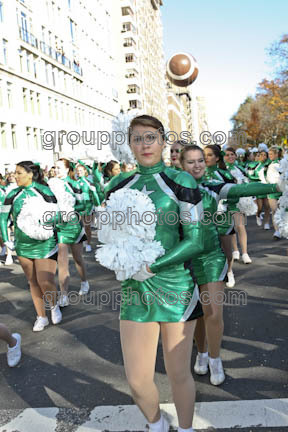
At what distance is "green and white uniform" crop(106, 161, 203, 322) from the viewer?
2516 millimetres

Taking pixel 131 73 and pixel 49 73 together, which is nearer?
pixel 49 73

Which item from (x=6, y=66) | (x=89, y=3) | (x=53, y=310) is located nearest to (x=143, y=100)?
(x=89, y=3)

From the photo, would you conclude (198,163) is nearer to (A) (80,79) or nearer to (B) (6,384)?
(B) (6,384)

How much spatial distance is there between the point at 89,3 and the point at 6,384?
52428 mm

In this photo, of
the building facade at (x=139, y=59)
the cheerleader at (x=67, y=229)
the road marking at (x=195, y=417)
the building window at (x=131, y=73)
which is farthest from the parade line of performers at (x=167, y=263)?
the building window at (x=131, y=73)

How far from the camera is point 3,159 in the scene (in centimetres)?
2988

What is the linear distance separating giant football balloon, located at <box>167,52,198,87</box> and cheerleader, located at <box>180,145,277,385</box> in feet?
27.1

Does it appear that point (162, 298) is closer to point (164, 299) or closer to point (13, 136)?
point (164, 299)

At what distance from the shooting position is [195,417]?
3.11 m

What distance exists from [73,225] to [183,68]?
6.84 m

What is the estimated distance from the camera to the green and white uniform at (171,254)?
8.25 ft

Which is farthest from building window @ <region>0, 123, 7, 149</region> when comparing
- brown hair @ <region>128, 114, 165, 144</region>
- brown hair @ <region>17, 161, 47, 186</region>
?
brown hair @ <region>128, 114, 165, 144</region>

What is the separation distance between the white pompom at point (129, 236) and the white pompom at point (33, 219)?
2.56 m

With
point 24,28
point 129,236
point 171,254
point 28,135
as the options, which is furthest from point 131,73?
point 171,254
